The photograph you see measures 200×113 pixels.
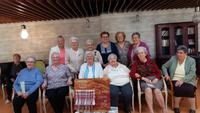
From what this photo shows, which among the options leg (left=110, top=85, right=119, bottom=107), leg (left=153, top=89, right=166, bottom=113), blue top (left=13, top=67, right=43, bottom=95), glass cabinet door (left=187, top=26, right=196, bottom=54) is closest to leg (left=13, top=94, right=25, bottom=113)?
blue top (left=13, top=67, right=43, bottom=95)

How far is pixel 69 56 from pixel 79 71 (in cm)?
35

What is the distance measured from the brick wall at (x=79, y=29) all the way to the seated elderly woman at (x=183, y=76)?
279cm

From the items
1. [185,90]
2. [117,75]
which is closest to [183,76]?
[185,90]

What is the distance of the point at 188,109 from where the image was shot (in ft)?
13.9

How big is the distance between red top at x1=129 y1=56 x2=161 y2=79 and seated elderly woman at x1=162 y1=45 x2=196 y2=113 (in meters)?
0.22

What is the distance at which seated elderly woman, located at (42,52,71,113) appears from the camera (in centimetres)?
408

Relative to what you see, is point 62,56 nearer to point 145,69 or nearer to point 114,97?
point 114,97

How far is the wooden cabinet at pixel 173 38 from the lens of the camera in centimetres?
649

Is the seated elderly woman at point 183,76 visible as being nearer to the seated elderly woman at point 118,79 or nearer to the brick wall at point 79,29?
the seated elderly woman at point 118,79

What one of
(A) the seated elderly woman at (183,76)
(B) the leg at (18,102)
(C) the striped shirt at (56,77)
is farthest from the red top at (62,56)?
(A) the seated elderly woman at (183,76)

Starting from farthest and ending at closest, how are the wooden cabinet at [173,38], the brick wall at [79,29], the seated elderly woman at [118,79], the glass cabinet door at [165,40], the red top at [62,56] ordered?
the brick wall at [79,29] < the glass cabinet door at [165,40] < the wooden cabinet at [173,38] < the red top at [62,56] < the seated elderly woman at [118,79]

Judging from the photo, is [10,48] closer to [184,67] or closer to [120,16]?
[120,16]

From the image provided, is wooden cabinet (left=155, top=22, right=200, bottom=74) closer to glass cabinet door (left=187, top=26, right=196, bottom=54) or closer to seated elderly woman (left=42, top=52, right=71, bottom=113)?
glass cabinet door (left=187, top=26, right=196, bottom=54)

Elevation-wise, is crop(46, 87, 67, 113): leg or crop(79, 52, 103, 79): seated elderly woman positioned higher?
crop(79, 52, 103, 79): seated elderly woman
